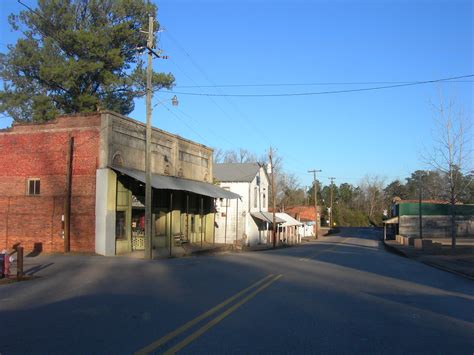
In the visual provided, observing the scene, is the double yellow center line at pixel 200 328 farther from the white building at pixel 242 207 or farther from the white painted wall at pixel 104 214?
the white building at pixel 242 207

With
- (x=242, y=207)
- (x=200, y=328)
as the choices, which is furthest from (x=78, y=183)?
(x=242, y=207)

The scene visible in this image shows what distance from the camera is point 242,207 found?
50719 millimetres

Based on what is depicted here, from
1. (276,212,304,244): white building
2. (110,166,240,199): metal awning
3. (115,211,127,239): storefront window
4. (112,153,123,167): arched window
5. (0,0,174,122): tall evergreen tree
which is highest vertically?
(0,0,174,122): tall evergreen tree

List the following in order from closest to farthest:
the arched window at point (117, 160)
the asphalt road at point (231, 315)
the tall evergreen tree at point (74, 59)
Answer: the asphalt road at point (231, 315) < the arched window at point (117, 160) < the tall evergreen tree at point (74, 59)

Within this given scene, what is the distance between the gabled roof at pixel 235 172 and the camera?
51.8m

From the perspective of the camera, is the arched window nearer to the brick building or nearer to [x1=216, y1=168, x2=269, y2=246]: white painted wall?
the brick building

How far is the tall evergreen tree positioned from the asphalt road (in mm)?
20786

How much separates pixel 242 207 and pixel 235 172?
4821 millimetres

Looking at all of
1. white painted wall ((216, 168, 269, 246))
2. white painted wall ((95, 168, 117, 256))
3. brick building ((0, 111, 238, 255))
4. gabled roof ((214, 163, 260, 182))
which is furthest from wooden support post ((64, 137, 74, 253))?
gabled roof ((214, 163, 260, 182))

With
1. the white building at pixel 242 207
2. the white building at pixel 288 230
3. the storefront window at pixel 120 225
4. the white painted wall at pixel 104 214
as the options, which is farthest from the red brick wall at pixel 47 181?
the white building at pixel 288 230

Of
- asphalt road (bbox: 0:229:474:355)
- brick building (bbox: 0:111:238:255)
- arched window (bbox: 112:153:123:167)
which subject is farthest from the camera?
arched window (bbox: 112:153:123:167)

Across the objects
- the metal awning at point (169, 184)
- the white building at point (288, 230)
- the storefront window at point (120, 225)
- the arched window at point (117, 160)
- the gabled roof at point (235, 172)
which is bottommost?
the white building at point (288, 230)

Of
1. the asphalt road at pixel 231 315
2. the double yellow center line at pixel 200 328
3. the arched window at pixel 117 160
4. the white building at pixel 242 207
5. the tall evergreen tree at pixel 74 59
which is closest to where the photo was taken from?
the double yellow center line at pixel 200 328

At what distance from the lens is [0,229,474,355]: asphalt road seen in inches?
280
